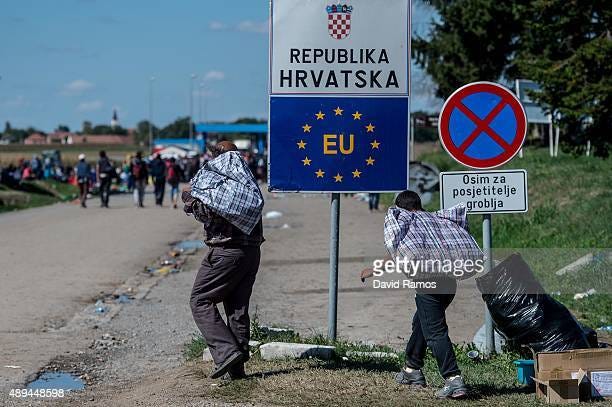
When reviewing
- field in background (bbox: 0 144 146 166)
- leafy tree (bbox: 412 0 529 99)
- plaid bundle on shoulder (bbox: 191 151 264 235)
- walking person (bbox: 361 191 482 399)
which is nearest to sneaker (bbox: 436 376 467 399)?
walking person (bbox: 361 191 482 399)

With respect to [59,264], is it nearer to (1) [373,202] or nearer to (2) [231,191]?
(2) [231,191]

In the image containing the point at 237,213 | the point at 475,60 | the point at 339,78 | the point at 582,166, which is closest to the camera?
the point at 237,213

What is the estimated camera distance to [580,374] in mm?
6711

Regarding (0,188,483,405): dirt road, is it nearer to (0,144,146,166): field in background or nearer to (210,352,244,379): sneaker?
(210,352,244,379): sneaker

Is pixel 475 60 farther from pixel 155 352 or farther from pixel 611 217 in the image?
pixel 155 352

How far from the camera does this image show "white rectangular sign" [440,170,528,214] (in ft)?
26.8

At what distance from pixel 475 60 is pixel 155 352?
33950mm

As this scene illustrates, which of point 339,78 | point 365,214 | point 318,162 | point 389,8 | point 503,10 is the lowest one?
point 365,214

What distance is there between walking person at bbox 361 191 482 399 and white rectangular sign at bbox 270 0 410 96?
1.87 metres

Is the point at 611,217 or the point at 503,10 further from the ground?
the point at 503,10

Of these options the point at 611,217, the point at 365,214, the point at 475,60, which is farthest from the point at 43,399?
the point at 475,60

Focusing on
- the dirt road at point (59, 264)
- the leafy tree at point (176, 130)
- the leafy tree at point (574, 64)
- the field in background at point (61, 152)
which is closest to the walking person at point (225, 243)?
the dirt road at point (59, 264)

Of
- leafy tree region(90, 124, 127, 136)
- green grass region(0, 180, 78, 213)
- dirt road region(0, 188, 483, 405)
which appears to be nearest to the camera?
dirt road region(0, 188, 483, 405)

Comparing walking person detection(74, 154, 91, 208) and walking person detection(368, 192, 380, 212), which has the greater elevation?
walking person detection(74, 154, 91, 208)
